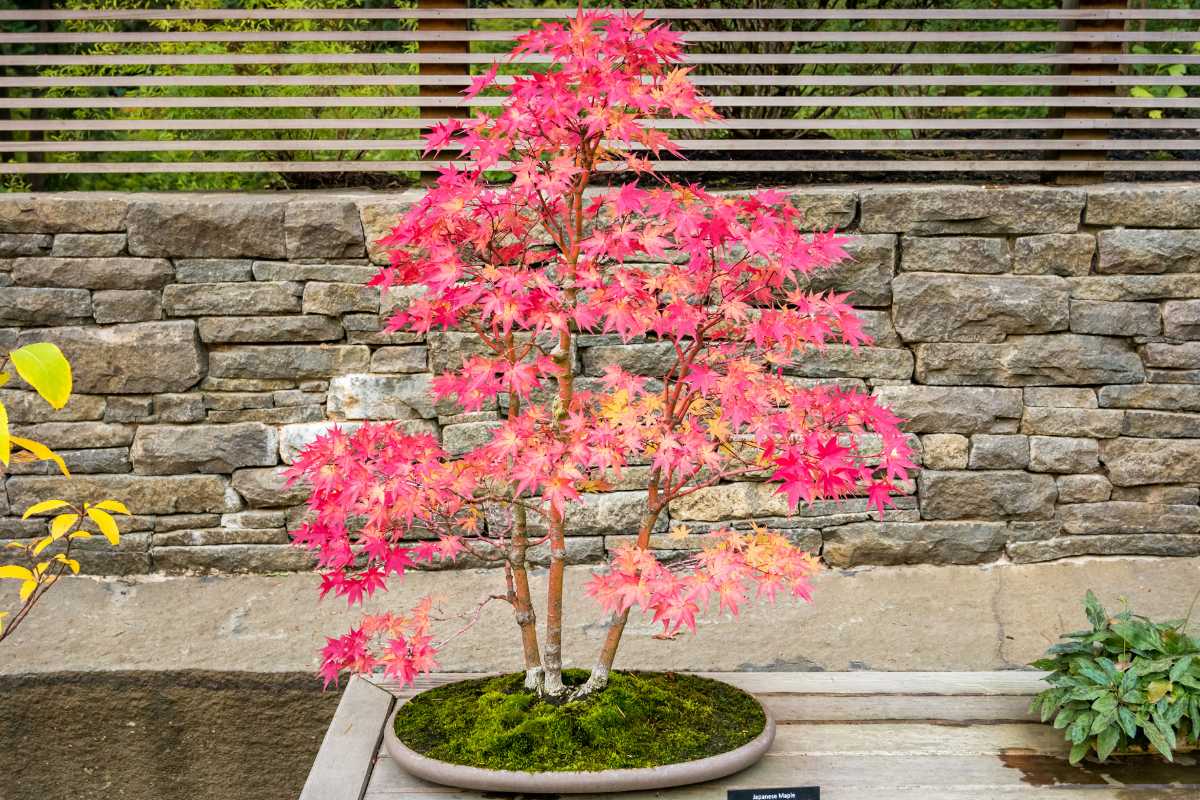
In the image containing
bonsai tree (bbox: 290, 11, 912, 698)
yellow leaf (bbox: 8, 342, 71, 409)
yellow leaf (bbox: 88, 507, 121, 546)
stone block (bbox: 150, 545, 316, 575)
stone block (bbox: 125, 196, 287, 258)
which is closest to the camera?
yellow leaf (bbox: 8, 342, 71, 409)

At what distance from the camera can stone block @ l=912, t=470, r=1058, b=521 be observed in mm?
3461

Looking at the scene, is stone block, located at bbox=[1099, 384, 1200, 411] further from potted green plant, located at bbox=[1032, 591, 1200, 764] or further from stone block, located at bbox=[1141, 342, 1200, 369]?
potted green plant, located at bbox=[1032, 591, 1200, 764]

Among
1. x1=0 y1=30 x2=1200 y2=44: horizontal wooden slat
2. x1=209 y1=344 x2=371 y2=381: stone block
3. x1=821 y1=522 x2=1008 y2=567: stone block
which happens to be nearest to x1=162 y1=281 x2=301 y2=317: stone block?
x1=209 y1=344 x2=371 y2=381: stone block

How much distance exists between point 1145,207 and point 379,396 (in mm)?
2298

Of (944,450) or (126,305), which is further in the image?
(944,450)

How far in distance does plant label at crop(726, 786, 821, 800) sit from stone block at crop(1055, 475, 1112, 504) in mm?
2080

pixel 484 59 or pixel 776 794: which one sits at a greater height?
pixel 484 59

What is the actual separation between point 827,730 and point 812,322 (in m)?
0.71

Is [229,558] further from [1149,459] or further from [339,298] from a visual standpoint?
[1149,459]

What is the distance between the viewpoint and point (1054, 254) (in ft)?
11.1

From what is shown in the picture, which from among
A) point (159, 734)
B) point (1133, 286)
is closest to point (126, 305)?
point (159, 734)

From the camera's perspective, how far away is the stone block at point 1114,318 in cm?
338

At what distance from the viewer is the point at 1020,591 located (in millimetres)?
3387

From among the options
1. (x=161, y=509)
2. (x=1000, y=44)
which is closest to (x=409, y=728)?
(x=161, y=509)
